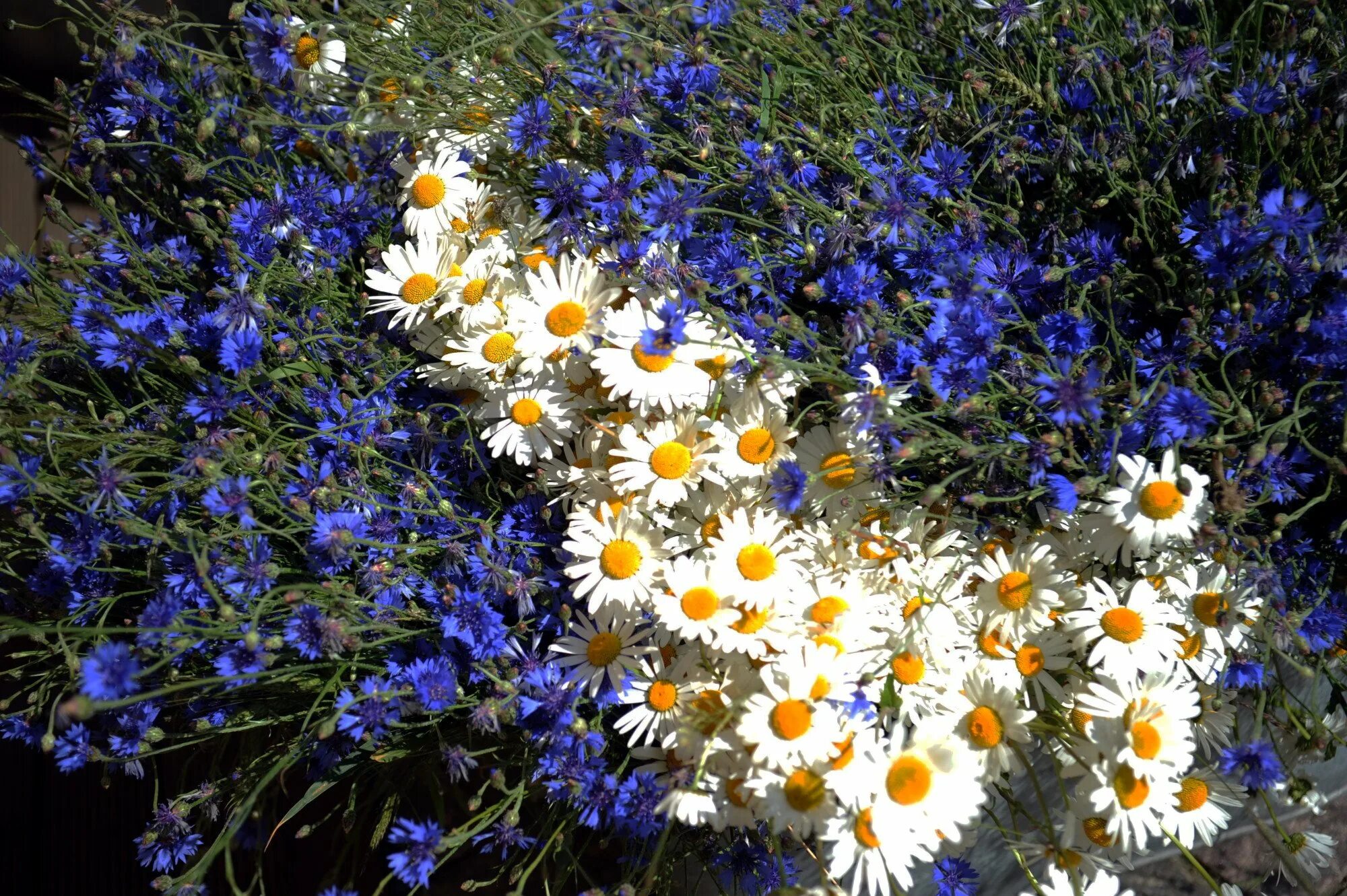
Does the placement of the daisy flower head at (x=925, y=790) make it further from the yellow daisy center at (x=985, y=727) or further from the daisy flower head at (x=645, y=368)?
the daisy flower head at (x=645, y=368)

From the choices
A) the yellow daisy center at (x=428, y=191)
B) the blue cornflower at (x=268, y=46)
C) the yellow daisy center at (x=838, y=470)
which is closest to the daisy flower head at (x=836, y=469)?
the yellow daisy center at (x=838, y=470)

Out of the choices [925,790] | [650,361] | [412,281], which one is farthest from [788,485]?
[412,281]

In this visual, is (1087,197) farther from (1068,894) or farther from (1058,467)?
(1068,894)

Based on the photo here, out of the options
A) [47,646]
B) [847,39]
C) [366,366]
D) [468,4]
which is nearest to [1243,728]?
[847,39]

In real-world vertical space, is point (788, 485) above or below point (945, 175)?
below

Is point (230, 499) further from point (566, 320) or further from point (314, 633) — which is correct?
point (566, 320)

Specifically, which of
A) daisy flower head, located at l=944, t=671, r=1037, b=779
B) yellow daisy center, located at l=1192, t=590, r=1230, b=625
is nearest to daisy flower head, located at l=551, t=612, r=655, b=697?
daisy flower head, located at l=944, t=671, r=1037, b=779
